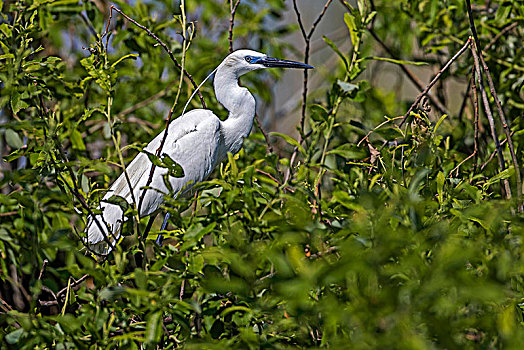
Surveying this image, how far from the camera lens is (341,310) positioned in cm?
75

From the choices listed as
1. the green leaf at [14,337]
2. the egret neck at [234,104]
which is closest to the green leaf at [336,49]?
the egret neck at [234,104]

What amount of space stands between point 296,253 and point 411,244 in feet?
0.52

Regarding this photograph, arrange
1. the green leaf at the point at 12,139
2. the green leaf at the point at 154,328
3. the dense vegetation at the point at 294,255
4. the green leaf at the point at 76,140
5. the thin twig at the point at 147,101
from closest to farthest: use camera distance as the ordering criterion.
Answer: the dense vegetation at the point at 294,255 → the green leaf at the point at 154,328 → the green leaf at the point at 12,139 → the green leaf at the point at 76,140 → the thin twig at the point at 147,101

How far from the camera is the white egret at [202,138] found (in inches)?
77.3

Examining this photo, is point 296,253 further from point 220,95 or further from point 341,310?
point 220,95

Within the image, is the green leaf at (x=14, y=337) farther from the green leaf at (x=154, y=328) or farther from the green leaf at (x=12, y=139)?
the green leaf at (x=12, y=139)

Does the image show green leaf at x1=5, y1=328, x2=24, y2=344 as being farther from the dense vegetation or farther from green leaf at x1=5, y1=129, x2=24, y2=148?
green leaf at x1=5, y1=129, x2=24, y2=148

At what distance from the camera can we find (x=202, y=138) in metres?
2.00

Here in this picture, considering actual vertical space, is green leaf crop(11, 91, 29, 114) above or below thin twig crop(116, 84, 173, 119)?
above

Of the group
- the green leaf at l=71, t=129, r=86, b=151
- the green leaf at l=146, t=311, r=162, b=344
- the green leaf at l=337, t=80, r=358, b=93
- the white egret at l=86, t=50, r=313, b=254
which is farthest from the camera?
the white egret at l=86, t=50, r=313, b=254

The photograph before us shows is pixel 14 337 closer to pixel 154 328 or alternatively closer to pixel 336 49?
pixel 154 328

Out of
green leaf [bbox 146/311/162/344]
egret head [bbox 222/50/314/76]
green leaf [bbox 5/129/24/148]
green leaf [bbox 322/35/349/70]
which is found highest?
green leaf [bbox 322/35/349/70]

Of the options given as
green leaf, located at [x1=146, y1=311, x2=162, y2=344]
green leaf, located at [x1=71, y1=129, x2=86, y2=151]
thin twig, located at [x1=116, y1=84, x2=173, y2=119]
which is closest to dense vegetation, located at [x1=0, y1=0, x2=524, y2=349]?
green leaf, located at [x1=146, y1=311, x2=162, y2=344]

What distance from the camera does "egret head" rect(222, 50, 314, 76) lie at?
203cm
